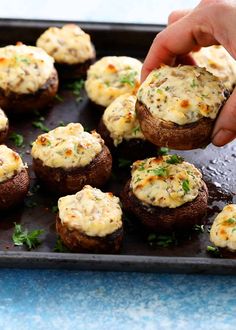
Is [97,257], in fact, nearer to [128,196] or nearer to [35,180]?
[128,196]

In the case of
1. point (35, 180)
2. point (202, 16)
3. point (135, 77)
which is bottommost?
point (35, 180)

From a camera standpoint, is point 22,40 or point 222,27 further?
point 22,40

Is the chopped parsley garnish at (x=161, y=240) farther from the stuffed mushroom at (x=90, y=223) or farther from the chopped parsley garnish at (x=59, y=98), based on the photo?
the chopped parsley garnish at (x=59, y=98)

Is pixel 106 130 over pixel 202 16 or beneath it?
beneath

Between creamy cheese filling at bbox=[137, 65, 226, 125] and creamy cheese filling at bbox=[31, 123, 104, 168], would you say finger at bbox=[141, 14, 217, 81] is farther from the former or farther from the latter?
creamy cheese filling at bbox=[31, 123, 104, 168]

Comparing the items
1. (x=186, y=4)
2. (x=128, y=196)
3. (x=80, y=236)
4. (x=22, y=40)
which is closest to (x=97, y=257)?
(x=80, y=236)

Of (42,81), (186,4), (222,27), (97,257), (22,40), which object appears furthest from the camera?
(186,4)
